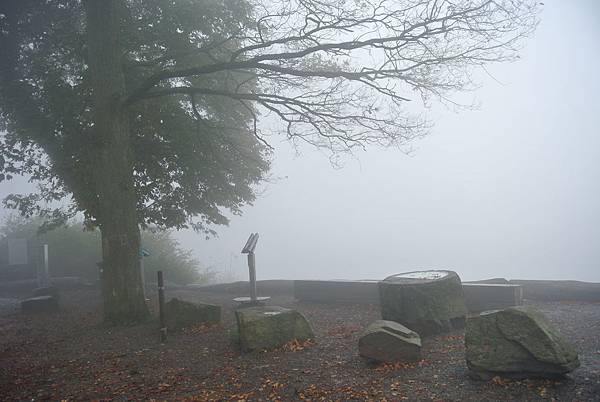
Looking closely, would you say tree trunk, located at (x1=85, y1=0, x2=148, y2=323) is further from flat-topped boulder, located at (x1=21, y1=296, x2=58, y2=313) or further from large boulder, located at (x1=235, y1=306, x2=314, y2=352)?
flat-topped boulder, located at (x1=21, y1=296, x2=58, y2=313)

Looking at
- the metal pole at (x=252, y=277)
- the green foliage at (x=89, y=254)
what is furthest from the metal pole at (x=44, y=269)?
the metal pole at (x=252, y=277)

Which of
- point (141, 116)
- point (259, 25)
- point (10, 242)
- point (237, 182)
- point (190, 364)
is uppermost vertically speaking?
point (259, 25)

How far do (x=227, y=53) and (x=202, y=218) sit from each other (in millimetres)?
5231

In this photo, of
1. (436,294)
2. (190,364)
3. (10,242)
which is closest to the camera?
(190,364)

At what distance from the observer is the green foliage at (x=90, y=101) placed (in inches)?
413

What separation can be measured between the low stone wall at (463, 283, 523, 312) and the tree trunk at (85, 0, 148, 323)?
614 cm

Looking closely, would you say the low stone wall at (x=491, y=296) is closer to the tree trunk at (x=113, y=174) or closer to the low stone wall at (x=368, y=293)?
the low stone wall at (x=368, y=293)

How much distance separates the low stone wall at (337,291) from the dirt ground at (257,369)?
1.12 metres

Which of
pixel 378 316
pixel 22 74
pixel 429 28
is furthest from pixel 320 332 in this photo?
pixel 22 74

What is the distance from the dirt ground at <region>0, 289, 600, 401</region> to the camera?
14.5 ft

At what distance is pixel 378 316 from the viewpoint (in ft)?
27.4

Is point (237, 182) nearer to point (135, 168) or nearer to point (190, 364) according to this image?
point (135, 168)

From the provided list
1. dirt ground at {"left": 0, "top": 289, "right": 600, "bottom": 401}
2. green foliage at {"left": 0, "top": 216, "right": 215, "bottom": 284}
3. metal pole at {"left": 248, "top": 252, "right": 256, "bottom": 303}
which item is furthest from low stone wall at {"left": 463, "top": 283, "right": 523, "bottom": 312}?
green foliage at {"left": 0, "top": 216, "right": 215, "bottom": 284}

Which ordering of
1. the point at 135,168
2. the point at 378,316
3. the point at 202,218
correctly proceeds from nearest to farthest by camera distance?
the point at 378,316 < the point at 135,168 < the point at 202,218
